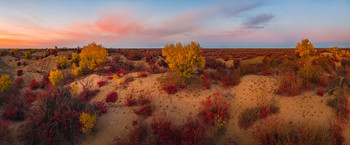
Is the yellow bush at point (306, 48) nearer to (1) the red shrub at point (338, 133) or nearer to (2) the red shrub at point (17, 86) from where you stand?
(1) the red shrub at point (338, 133)

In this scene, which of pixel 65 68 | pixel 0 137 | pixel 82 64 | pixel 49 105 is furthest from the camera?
pixel 65 68

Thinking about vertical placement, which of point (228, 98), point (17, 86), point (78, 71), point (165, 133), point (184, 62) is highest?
point (184, 62)

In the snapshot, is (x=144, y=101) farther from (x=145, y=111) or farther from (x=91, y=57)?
(x=91, y=57)

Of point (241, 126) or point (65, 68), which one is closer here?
point (241, 126)

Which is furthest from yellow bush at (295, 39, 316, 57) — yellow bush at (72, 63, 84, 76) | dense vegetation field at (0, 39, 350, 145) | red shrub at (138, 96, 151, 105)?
yellow bush at (72, 63, 84, 76)

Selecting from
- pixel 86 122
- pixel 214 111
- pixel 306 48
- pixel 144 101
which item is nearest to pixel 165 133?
pixel 214 111

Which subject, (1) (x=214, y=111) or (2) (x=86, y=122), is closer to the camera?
(2) (x=86, y=122)

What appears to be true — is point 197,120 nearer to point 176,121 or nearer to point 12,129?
point 176,121

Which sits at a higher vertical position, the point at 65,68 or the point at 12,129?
the point at 65,68

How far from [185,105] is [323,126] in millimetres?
5481

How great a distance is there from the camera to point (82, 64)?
13625mm

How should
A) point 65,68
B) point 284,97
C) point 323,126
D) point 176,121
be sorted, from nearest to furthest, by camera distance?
point 323,126
point 176,121
point 284,97
point 65,68

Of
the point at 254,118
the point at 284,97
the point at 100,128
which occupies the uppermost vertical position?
the point at 284,97

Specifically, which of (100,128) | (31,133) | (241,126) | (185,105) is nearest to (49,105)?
(31,133)
